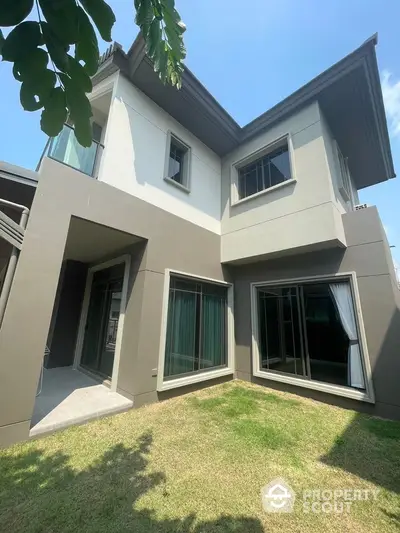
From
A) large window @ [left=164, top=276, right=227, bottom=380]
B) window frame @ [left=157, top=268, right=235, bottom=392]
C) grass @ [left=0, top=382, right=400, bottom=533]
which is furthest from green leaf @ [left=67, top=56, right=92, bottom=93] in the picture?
large window @ [left=164, top=276, right=227, bottom=380]

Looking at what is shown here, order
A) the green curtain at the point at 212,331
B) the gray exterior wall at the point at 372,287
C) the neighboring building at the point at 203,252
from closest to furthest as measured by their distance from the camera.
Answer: the neighboring building at the point at 203,252 → the gray exterior wall at the point at 372,287 → the green curtain at the point at 212,331

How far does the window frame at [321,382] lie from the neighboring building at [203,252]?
0.03m

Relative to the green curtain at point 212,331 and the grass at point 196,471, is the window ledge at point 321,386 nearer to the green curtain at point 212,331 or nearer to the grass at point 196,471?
the grass at point 196,471

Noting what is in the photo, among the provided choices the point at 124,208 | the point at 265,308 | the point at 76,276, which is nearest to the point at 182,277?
the point at 124,208

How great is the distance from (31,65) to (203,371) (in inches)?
235

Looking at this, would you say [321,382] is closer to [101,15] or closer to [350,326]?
[350,326]

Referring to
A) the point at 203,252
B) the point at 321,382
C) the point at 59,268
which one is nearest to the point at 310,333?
the point at 321,382

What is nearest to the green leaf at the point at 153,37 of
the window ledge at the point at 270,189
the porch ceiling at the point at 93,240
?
the porch ceiling at the point at 93,240

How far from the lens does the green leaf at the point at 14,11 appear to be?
78cm

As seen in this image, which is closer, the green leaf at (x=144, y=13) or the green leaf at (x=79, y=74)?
the green leaf at (x=79, y=74)

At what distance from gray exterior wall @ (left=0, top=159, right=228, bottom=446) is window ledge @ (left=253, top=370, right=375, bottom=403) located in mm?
2874

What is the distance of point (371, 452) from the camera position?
3.17m

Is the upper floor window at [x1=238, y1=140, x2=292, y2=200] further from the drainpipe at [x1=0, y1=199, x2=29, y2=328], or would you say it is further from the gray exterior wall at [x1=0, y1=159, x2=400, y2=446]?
the drainpipe at [x1=0, y1=199, x2=29, y2=328]

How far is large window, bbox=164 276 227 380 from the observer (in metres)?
5.26
